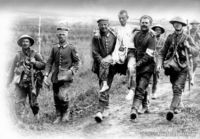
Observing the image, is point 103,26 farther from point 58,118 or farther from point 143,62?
point 58,118

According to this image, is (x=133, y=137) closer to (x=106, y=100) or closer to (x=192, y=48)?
(x=106, y=100)

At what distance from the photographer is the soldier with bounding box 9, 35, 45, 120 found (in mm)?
5820

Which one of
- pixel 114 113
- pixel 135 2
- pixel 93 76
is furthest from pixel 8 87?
pixel 93 76

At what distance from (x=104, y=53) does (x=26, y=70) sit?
4.12 feet

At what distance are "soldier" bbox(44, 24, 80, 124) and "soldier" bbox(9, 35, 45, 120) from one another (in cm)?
20

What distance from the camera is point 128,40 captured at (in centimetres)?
A: 577

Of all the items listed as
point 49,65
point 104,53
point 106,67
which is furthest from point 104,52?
point 49,65

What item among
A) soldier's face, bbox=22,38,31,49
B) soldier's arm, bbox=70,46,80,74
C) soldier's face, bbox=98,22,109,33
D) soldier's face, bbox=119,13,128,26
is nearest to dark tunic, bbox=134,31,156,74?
soldier's face, bbox=119,13,128,26

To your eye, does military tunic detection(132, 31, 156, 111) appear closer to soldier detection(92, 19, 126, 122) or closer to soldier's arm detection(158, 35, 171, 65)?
soldier's arm detection(158, 35, 171, 65)

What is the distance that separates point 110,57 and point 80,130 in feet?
4.01

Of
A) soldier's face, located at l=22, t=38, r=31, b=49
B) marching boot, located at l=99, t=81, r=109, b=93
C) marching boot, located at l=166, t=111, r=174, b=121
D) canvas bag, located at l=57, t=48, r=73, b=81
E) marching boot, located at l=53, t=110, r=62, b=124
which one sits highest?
soldier's face, located at l=22, t=38, r=31, b=49

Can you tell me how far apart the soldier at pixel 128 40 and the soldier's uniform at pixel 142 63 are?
3.1 inches

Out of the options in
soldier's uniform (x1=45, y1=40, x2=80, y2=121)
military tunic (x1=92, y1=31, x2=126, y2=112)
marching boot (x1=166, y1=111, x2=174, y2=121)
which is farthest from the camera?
soldier's uniform (x1=45, y1=40, x2=80, y2=121)

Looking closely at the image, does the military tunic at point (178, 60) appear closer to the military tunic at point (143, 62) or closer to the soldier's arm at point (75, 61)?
the military tunic at point (143, 62)
